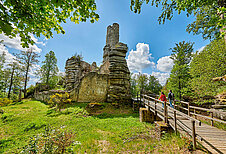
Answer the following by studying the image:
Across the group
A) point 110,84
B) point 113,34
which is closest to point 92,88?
point 110,84

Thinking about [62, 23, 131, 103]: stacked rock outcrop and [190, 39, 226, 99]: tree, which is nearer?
[190, 39, 226, 99]: tree

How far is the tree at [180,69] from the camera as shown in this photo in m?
12.2

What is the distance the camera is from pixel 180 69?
1265 centimetres

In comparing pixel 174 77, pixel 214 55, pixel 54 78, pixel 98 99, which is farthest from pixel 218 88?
pixel 54 78

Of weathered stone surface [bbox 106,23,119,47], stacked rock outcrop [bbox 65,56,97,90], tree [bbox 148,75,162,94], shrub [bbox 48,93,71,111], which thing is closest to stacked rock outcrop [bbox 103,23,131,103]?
shrub [bbox 48,93,71,111]

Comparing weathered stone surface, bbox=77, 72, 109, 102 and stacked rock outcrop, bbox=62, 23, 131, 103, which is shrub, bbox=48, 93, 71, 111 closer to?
stacked rock outcrop, bbox=62, 23, 131, 103

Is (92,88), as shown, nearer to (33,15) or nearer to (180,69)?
(33,15)

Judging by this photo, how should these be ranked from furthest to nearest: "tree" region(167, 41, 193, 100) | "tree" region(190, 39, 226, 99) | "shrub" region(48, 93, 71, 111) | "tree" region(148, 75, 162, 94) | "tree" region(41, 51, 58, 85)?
"tree" region(148, 75, 162, 94)
"tree" region(41, 51, 58, 85)
"tree" region(167, 41, 193, 100)
"shrub" region(48, 93, 71, 111)
"tree" region(190, 39, 226, 99)

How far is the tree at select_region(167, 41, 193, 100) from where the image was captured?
12242mm

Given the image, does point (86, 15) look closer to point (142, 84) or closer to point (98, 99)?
point (98, 99)

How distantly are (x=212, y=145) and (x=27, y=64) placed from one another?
26.3 metres

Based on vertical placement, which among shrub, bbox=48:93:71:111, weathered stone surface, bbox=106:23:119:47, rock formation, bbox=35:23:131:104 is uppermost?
weathered stone surface, bbox=106:23:119:47

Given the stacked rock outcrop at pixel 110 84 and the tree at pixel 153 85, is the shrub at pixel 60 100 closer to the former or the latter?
the stacked rock outcrop at pixel 110 84

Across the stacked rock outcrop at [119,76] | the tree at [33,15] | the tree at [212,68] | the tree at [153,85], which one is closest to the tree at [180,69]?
the tree at [212,68]
